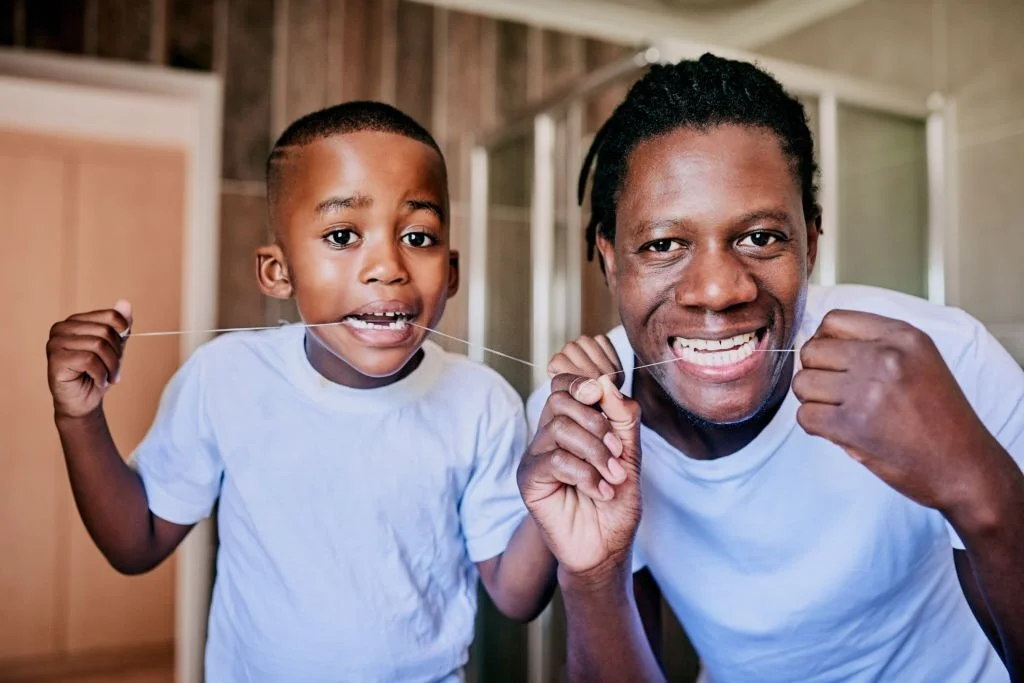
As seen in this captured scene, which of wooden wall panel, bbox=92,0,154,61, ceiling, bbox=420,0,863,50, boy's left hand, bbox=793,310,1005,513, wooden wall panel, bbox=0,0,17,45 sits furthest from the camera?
wooden wall panel, bbox=0,0,17,45

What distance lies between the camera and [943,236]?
48 cm

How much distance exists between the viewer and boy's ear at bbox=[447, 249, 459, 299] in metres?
0.46

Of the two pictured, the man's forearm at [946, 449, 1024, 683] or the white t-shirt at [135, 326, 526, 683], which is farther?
the white t-shirt at [135, 326, 526, 683]

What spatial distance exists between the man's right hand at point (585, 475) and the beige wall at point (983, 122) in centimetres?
25

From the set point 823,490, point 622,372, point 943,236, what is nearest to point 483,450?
point 622,372

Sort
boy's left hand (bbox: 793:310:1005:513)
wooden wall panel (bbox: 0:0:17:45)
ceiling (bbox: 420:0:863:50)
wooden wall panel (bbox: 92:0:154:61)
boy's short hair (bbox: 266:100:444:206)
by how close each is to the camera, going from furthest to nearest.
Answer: wooden wall panel (bbox: 0:0:17:45) < wooden wall panel (bbox: 92:0:154:61) < ceiling (bbox: 420:0:863:50) < boy's short hair (bbox: 266:100:444:206) < boy's left hand (bbox: 793:310:1005:513)

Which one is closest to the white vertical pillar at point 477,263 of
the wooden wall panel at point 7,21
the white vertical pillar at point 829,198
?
the white vertical pillar at point 829,198

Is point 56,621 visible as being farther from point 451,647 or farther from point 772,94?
point 772,94

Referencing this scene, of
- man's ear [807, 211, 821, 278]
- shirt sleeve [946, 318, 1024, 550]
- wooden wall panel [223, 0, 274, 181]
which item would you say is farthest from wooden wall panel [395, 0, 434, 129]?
shirt sleeve [946, 318, 1024, 550]

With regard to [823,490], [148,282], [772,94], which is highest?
[772,94]

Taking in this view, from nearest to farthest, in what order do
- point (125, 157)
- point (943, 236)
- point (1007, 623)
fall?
1. point (1007, 623)
2. point (943, 236)
3. point (125, 157)

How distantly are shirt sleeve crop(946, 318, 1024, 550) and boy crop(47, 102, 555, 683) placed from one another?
0.26 metres

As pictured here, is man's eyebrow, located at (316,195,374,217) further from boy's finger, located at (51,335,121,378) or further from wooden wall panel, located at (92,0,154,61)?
wooden wall panel, located at (92,0,154,61)

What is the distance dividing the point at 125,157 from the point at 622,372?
17.0 inches
